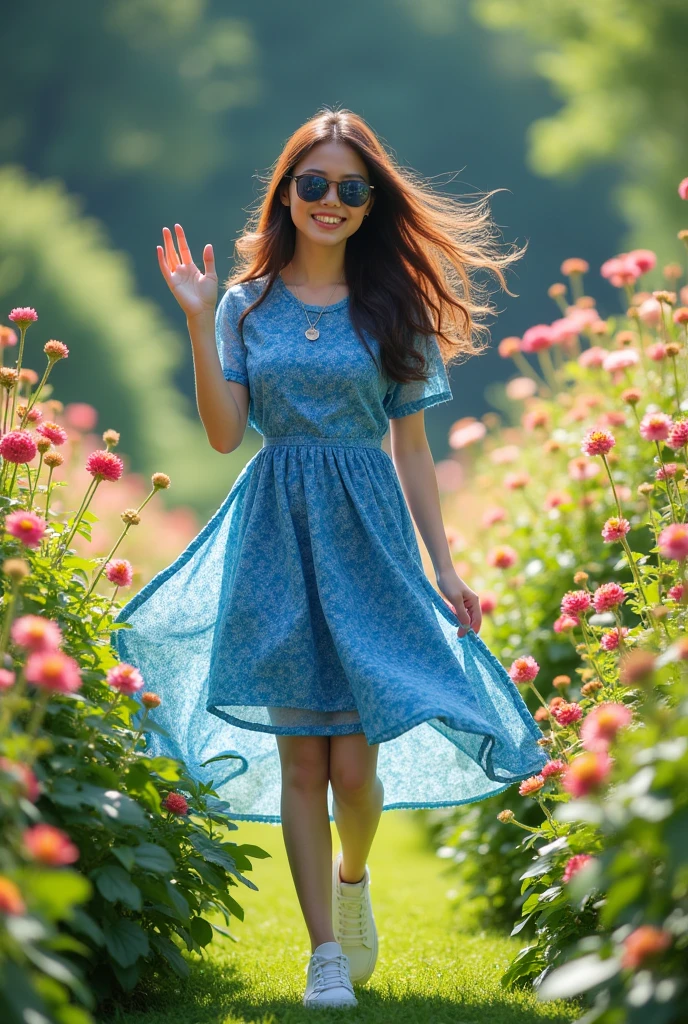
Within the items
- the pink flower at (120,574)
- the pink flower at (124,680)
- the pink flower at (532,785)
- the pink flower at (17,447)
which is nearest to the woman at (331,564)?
the pink flower at (532,785)

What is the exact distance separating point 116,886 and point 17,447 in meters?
0.78

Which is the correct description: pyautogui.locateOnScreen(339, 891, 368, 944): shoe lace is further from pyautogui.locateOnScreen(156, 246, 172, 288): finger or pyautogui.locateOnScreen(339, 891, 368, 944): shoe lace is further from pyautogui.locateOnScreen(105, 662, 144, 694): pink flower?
pyautogui.locateOnScreen(156, 246, 172, 288): finger

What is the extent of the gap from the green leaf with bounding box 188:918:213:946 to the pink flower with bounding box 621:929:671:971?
40.9 inches

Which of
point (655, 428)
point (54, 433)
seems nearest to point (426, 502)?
A: point (655, 428)

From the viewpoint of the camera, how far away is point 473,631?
2494 mm

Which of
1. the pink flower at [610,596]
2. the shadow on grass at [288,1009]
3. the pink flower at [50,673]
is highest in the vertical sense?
the pink flower at [610,596]

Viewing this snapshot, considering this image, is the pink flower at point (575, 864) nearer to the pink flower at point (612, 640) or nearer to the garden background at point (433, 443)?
the garden background at point (433, 443)

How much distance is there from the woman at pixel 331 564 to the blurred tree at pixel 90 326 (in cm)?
601

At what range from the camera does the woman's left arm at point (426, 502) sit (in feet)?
8.11

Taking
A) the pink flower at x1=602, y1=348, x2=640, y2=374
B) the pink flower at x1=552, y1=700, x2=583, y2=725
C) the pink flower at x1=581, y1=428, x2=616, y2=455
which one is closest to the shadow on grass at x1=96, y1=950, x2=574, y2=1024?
the pink flower at x1=552, y1=700, x2=583, y2=725

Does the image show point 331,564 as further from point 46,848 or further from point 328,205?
point 46,848

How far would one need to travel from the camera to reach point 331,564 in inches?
90.0

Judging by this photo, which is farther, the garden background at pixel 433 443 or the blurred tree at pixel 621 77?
the blurred tree at pixel 621 77

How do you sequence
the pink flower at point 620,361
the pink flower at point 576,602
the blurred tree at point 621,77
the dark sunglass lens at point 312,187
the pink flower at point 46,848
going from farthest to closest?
the blurred tree at point 621,77
the pink flower at point 620,361
the dark sunglass lens at point 312,187
the pink flower at point 576,602
the pink flower at point 46,848
